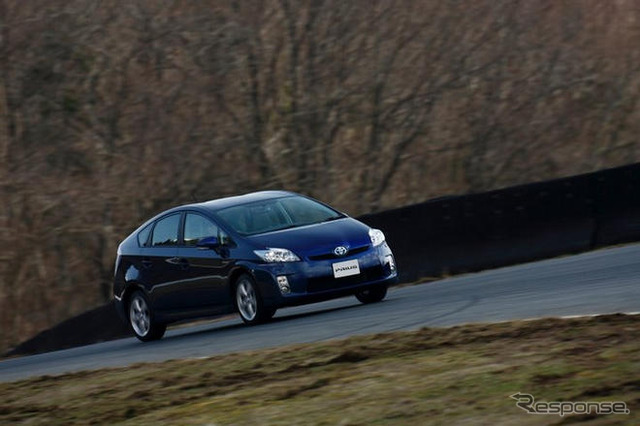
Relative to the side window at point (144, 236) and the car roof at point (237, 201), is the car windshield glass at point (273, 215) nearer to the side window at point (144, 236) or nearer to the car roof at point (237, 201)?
the car roof at point (237, 201)

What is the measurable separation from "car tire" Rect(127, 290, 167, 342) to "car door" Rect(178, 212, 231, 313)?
78 centimetres

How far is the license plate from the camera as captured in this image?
49.2ft

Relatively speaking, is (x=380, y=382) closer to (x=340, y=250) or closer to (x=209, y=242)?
(x=340, y=250)

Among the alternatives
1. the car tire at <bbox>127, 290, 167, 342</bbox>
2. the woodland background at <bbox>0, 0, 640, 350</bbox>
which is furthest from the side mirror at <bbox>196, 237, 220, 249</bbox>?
the woodland background at <bbox>0, 0, 640, 350</bbox>

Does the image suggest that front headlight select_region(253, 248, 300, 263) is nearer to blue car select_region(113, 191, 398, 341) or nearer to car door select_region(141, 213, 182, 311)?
blue car select_region(113, 191, 398, 341)

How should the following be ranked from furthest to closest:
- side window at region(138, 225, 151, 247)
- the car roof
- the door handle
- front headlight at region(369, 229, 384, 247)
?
1. side window at region(138, 225, 151, 247)
2. the car roof
3. the door handle
4. front headlight at region(369, 229, 384, 247)

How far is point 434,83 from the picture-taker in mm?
32031

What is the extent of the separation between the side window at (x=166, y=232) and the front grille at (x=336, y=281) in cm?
236

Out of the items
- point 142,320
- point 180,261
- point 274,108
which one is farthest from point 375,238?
point 274,108

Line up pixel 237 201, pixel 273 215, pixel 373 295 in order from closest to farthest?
pixel 273 215
pixel 373 295
pixel 237 201

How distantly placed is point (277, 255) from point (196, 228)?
1678mm

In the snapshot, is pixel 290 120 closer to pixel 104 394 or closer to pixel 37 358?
pixel 37 358

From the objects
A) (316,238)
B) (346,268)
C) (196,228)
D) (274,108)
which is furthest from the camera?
(274,108)

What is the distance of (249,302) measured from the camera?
1532cm
